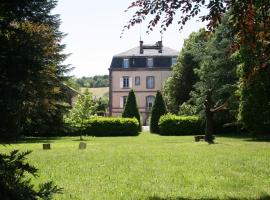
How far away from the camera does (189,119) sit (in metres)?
39.5

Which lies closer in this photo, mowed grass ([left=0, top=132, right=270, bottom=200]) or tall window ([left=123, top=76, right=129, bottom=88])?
mowed grass ([left=0, top=132, right=270, bottom=200])

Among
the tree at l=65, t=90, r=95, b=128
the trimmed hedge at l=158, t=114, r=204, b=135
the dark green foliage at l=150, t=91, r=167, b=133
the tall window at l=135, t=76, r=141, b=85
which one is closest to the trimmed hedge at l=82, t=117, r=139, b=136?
the trimmed hedge at l=158, t=114, r=204, b=135

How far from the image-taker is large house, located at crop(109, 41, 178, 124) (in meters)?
70.8

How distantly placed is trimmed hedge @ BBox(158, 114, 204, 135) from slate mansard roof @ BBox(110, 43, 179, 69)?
3113cm

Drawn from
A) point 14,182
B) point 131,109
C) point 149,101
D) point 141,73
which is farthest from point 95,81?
point 14,182

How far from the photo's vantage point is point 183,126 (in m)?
39.5

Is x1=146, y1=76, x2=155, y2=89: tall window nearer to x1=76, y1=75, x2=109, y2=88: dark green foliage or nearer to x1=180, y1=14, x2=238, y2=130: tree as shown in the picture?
x1=180, y1=14, x2=238, y2=130: tree

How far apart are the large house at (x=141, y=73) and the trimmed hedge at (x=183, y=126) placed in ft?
102

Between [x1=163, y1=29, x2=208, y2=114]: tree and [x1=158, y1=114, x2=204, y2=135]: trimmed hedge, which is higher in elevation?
[x1=163, y1=29, x2=208, y2=114]: tree

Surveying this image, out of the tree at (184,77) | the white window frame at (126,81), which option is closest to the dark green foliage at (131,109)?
the tree at (184,77)

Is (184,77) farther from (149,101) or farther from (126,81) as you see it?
(126,81)

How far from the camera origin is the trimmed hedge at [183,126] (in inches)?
1547

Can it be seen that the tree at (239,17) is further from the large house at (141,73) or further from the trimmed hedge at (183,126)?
the large house at (141,73)

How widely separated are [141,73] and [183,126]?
32970 millimetres
